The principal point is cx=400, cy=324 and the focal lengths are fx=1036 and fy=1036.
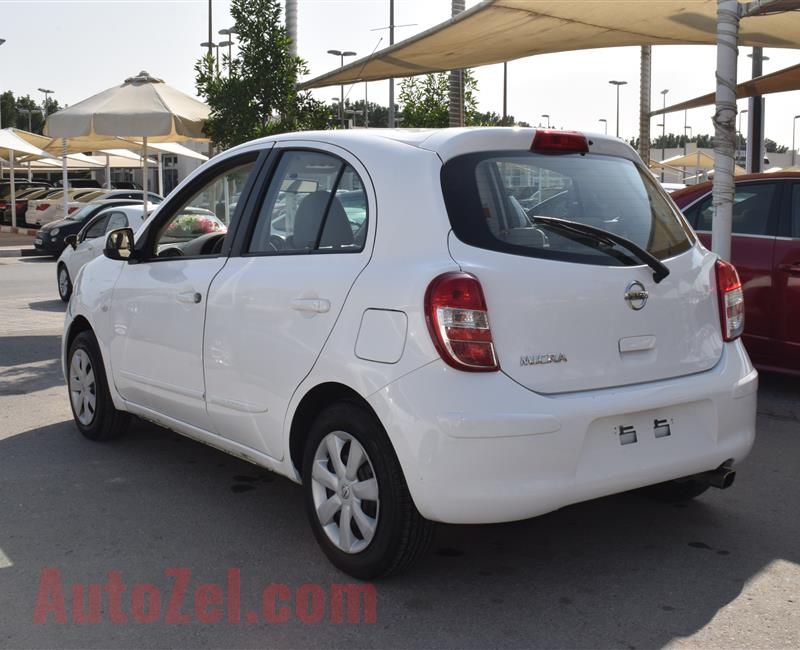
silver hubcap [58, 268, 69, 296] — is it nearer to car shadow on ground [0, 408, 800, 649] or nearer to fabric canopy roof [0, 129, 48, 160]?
car shadow on ground [0, 408, 800, 649]

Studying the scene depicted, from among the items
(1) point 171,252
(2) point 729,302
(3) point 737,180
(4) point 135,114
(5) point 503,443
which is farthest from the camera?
(4) point 135,114

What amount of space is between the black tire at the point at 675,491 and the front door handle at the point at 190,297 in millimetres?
2304

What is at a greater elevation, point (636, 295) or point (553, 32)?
point (553, 32)

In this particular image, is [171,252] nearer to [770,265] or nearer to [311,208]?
[311,208]

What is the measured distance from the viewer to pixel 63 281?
14.7 metres

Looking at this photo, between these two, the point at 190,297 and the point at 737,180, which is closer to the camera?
the point at 190,297

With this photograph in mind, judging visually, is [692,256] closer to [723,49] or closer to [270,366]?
[270,366]

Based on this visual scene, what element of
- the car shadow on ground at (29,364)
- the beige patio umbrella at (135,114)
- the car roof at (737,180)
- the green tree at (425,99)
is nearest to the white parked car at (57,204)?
the green tree at (425,99)

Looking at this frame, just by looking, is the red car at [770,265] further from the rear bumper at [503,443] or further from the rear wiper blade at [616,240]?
the rear bumper at [503,443]

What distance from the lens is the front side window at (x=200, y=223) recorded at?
17.0 ft

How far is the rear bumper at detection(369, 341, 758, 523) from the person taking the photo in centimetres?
352

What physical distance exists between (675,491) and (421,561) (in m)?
1.41

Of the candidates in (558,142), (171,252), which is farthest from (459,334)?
(171,252)

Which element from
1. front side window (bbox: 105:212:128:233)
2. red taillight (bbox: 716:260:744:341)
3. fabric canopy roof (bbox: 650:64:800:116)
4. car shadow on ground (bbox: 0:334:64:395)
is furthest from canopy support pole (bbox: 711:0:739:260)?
front side window (bbox: 105:212:128:233)
